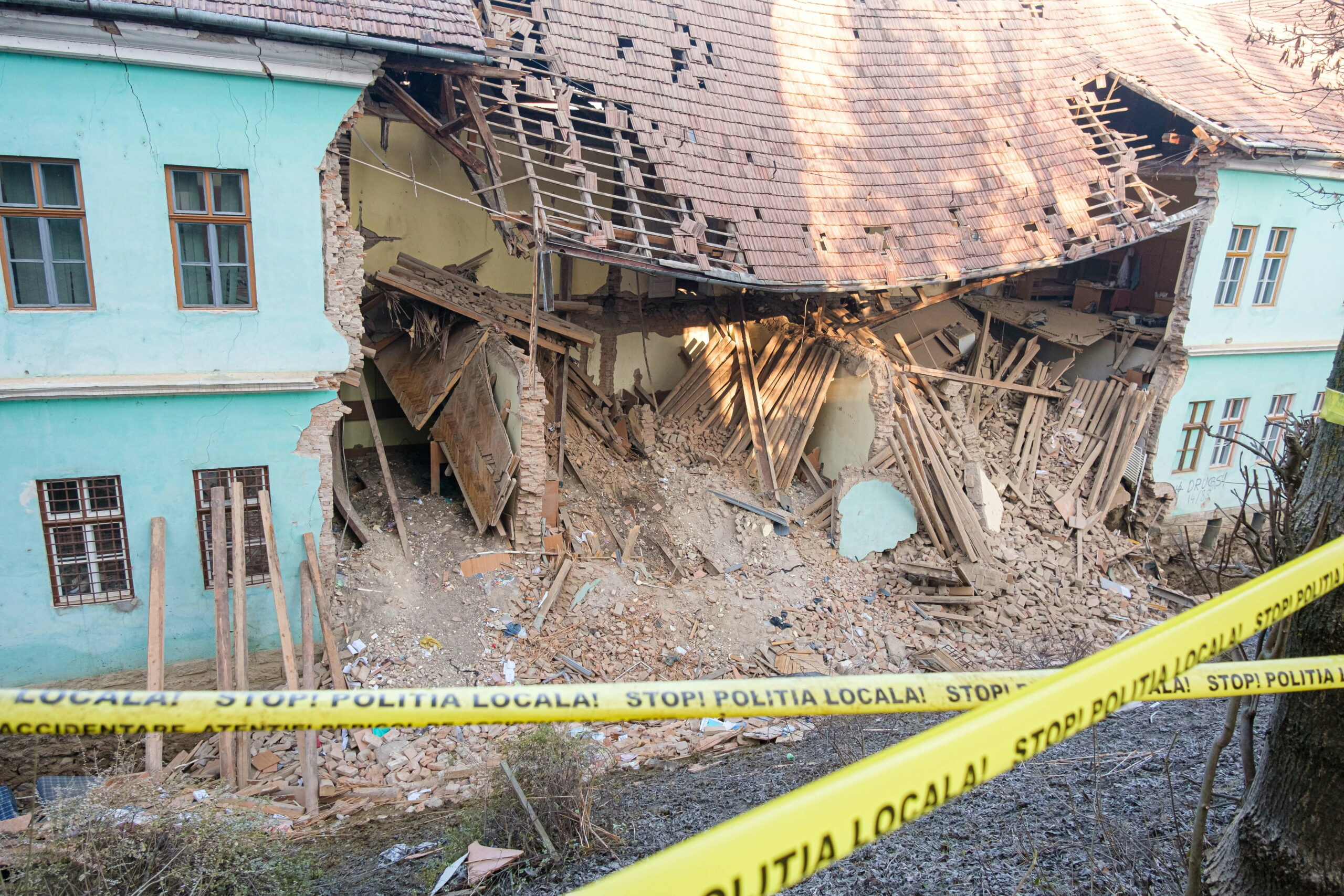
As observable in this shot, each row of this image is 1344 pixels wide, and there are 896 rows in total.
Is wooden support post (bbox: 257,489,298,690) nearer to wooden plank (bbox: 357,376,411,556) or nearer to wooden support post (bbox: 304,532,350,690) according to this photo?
wooden support post (bbox: 304,532,350,690)

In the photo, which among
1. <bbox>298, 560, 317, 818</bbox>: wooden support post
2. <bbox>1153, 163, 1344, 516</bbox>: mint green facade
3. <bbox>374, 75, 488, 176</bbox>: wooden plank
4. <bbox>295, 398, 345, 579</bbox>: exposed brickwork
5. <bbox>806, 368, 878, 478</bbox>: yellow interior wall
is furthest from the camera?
<bbox>1153, 163, 1344, 516</bbox>: mint green facade

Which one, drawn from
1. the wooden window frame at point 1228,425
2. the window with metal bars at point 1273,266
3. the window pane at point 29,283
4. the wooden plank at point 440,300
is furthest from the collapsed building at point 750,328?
the window pane at point 29,283

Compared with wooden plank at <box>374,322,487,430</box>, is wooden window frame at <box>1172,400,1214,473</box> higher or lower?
lower

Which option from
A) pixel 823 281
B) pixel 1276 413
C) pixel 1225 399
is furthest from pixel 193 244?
pixel 1276 413

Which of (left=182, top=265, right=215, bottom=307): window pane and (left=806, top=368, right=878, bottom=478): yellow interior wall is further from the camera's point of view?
(left=806, top=368, right=878, bottom=478): yellow interior wall

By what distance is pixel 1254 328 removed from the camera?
50.1 feet

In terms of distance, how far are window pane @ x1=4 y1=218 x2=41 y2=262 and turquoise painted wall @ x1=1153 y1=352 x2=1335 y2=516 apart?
55.5 feet

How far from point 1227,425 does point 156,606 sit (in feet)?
59.1

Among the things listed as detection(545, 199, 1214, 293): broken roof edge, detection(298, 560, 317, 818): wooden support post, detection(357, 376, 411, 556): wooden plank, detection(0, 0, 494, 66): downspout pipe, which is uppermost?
detection(0, 0, 494, 66): downspout pipe

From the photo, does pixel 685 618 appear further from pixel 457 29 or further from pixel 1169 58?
pixel 1169 58

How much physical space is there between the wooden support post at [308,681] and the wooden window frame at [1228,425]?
52.6 feet

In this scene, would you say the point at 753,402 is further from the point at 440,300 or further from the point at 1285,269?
the point at 1285,269

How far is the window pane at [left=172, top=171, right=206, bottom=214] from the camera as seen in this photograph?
27.8ft

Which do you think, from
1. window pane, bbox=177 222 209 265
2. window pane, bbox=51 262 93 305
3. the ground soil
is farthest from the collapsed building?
the ground soil
